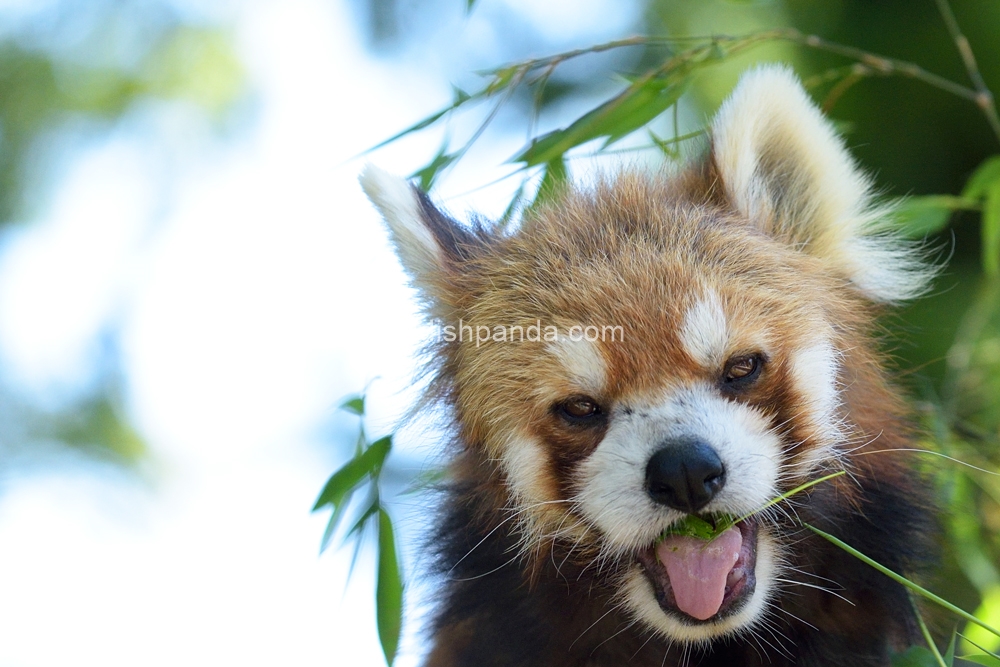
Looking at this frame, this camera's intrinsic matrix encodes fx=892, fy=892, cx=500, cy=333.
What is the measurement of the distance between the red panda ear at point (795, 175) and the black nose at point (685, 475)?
883mm

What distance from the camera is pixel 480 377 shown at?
2.47m

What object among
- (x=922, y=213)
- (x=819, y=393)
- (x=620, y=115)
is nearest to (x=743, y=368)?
(x=819, y=393)

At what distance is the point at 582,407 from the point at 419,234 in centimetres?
76

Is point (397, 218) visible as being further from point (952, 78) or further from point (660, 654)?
point (952, 78)

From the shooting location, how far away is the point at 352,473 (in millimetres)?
2662

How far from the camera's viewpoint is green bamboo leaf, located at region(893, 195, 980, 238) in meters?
2.95

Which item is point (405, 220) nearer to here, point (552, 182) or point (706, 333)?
point (552, 182)

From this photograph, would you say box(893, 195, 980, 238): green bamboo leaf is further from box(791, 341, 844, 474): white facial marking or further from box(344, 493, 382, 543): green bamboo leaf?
box(344, 493, 382, 543): green bamboo leaf

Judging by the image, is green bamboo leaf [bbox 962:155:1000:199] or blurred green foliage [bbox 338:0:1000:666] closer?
blurred green foliage [bbox 338:0:1000:666]

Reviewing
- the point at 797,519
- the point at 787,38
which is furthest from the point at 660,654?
the point at 787,38

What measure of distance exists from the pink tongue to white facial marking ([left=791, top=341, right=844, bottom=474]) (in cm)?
31

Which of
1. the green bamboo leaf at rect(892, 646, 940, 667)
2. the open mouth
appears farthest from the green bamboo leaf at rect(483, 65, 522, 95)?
the green bamboo leaf at rect(892, 646, 940, 667)

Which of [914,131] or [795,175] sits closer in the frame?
[795,175]

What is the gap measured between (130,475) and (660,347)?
20.5 ft
